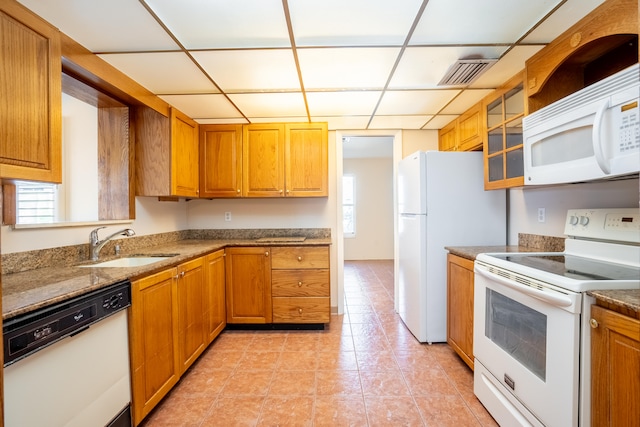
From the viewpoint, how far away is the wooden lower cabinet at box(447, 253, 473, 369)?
6.64ft

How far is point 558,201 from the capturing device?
1968 millimetres

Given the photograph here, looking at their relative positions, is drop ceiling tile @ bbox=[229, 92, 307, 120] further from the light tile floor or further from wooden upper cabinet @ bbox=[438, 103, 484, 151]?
the light tile floor

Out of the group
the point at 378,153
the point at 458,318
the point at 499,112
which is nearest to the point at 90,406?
the point at 458,318

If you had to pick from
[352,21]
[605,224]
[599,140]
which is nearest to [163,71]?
[352,21]

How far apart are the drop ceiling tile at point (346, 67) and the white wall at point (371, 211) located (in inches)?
178

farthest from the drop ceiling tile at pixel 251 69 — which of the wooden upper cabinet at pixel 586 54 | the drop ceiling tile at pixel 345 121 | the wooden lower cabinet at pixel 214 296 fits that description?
the wooden upper cabinet at pixel 586 54

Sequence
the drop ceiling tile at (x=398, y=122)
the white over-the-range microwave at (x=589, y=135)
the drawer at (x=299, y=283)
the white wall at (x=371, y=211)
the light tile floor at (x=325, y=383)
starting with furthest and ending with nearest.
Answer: the white wall at (x=371, y=211) → the drop ceiling tile at (x=398, y=122) → the drawer at (x=299, y=283) → the light tile floor at (x=325, y=383) → the white over-the-range microwave at (x=589, y=135)

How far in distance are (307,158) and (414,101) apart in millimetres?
1161

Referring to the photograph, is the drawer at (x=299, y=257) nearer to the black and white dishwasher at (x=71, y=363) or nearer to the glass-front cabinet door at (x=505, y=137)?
the black and white dishwasher at (x=71, y=363)

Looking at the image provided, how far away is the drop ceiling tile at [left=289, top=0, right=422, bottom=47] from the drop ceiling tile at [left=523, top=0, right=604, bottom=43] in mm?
702

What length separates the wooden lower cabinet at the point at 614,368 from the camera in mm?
943

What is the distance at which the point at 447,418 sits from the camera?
165cm

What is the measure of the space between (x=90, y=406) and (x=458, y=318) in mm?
2287

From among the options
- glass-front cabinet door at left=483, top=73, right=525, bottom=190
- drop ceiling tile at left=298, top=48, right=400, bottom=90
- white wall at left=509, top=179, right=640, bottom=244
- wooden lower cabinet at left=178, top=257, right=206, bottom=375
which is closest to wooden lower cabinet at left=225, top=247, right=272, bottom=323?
wooden lower cabinet at left=178, top=257, right=206, bottom=375
